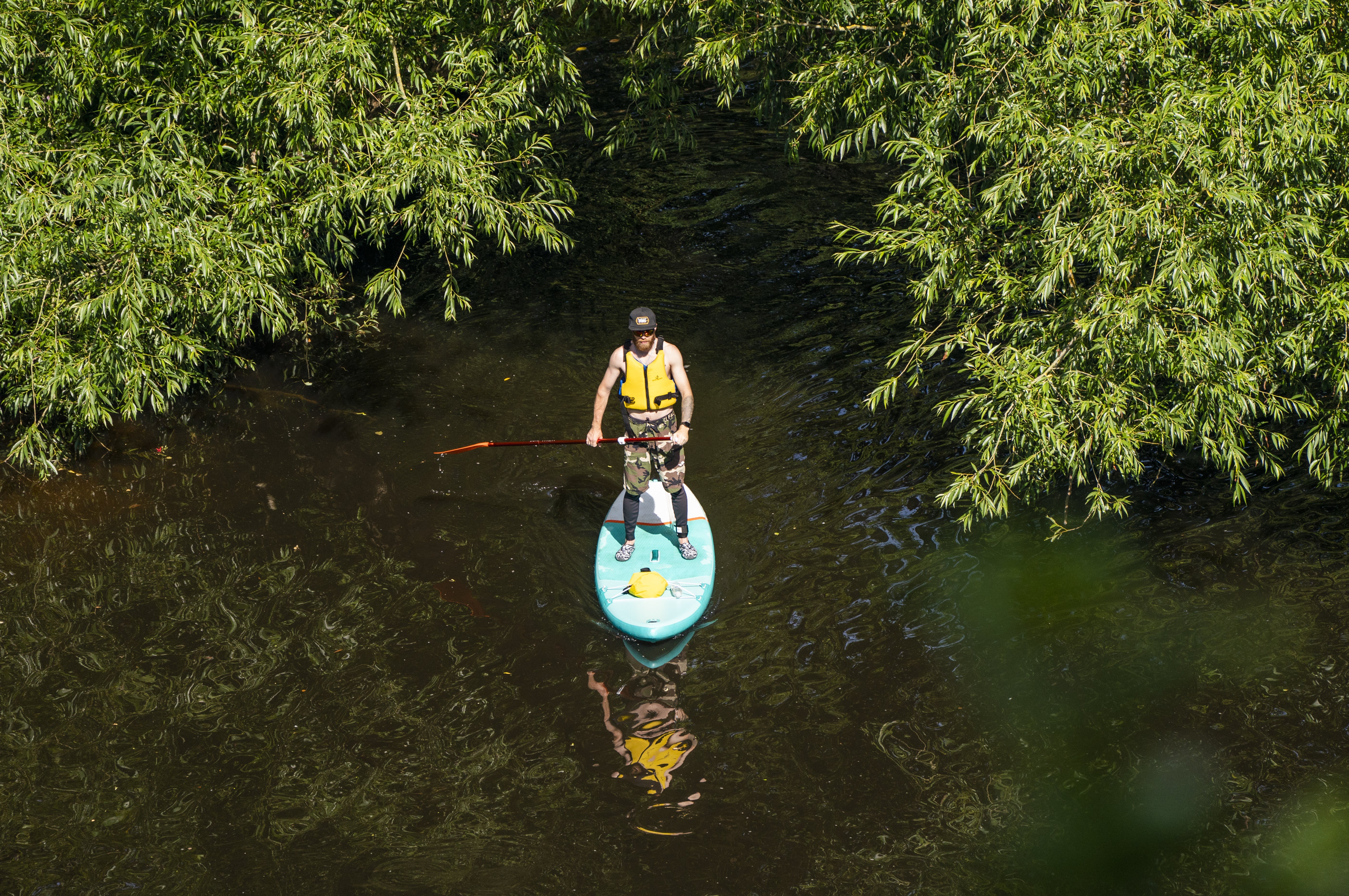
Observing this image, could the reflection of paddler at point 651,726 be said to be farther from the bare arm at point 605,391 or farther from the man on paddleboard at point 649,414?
the bare arm at point 605,391

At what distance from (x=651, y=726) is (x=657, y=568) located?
1.30 metres

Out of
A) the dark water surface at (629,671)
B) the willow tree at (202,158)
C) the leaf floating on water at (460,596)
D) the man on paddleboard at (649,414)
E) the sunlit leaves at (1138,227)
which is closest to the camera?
the dark water surface at (629,671)

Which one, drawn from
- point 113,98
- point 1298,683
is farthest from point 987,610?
point 113,98

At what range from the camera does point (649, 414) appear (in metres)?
6.70

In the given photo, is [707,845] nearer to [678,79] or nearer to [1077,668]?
[1077,668]

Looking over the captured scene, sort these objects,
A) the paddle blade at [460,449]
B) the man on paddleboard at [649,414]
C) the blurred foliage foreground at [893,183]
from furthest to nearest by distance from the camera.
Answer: the paddle blade at [460,449], the man on paddleboard at [649,414], the blurred foliage foreground at [893,183]

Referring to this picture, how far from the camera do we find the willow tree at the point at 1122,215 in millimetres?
5660

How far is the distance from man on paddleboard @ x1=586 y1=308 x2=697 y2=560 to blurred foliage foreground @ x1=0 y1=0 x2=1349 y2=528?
150cm

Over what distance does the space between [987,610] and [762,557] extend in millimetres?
1569

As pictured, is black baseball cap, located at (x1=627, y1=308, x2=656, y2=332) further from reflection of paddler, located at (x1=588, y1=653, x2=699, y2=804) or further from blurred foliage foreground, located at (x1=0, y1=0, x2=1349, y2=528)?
reflection of paddler, located at (x1=588, y1=653, x2=699, y2=804)

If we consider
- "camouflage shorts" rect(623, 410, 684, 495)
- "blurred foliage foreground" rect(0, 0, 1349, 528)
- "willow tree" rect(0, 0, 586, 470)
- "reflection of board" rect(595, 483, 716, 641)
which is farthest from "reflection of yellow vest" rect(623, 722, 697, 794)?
"willow tree" rect(0, 0, 586, 470)

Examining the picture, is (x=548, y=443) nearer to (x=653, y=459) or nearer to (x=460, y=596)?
(x=653, y=459)

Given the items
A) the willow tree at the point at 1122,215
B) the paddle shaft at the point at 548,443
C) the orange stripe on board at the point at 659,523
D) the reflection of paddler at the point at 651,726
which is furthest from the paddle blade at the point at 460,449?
the willow tree at the point at 1122,215

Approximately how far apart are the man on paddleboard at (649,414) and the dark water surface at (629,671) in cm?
65
